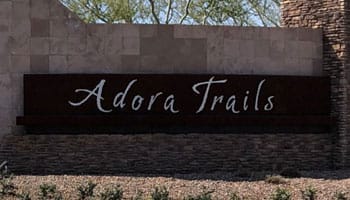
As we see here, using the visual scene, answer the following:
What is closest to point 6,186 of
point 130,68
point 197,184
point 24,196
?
point 24,196

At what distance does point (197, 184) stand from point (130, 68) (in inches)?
157

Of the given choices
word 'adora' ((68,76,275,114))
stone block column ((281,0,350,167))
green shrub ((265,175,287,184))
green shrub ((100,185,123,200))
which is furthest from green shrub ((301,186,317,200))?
stone block column ((281,0,350,167))

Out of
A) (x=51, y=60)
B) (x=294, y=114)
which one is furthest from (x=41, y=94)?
(x=294, y=114)

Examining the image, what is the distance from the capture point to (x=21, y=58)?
63.6ft

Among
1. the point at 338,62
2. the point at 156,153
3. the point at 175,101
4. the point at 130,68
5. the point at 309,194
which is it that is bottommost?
the point at 309,194

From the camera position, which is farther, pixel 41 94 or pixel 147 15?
pixel 147 15

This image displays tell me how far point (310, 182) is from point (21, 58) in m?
7.82

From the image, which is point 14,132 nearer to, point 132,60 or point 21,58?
point 21,58

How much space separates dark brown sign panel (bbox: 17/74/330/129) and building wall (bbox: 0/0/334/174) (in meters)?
0.35

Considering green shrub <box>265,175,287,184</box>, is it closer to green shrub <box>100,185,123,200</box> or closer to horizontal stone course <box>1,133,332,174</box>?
horizontal stone course <box>1,133,332,174</box>

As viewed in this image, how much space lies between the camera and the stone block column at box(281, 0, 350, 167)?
20969mm

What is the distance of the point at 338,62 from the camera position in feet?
69.1

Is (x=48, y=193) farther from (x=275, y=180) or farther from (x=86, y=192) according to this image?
(x=275, y=180)

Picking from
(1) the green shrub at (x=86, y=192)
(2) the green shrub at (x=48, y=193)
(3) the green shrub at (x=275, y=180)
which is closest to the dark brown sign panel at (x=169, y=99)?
(3) the green shrub at (x=275, y=180)
